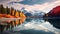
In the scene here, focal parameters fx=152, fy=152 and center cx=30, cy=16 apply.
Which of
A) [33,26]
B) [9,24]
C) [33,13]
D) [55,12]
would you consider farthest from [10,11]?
[55,12]

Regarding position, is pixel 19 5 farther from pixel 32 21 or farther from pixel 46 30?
pixel 46 30

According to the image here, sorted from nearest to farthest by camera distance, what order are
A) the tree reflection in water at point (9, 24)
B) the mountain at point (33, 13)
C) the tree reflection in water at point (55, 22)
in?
the tree reflection in water at point (9, 24) → the tree reflection in water at point (55, 22) → the mountain at point (33, 13)

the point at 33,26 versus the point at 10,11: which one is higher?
the point at 10,11

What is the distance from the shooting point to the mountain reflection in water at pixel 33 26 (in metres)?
3.66

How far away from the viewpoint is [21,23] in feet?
13.4

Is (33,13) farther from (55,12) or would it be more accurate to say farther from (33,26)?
(55,12)

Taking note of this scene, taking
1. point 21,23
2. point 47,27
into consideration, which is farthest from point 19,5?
point 47,27

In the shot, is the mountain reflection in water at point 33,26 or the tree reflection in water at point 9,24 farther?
the tree reflection in water at point 9,24

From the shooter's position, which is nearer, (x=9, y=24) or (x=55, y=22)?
Result: (x=9, y=24)

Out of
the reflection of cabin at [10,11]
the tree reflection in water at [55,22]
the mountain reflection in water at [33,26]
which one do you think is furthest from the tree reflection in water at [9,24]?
the tree reflection in water at [55,22]

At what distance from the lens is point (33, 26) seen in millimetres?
3910

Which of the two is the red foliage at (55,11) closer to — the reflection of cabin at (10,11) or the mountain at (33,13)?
the mountain at (33,13)

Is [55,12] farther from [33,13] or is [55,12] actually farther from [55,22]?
[33,13]

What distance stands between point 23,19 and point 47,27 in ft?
2.32
